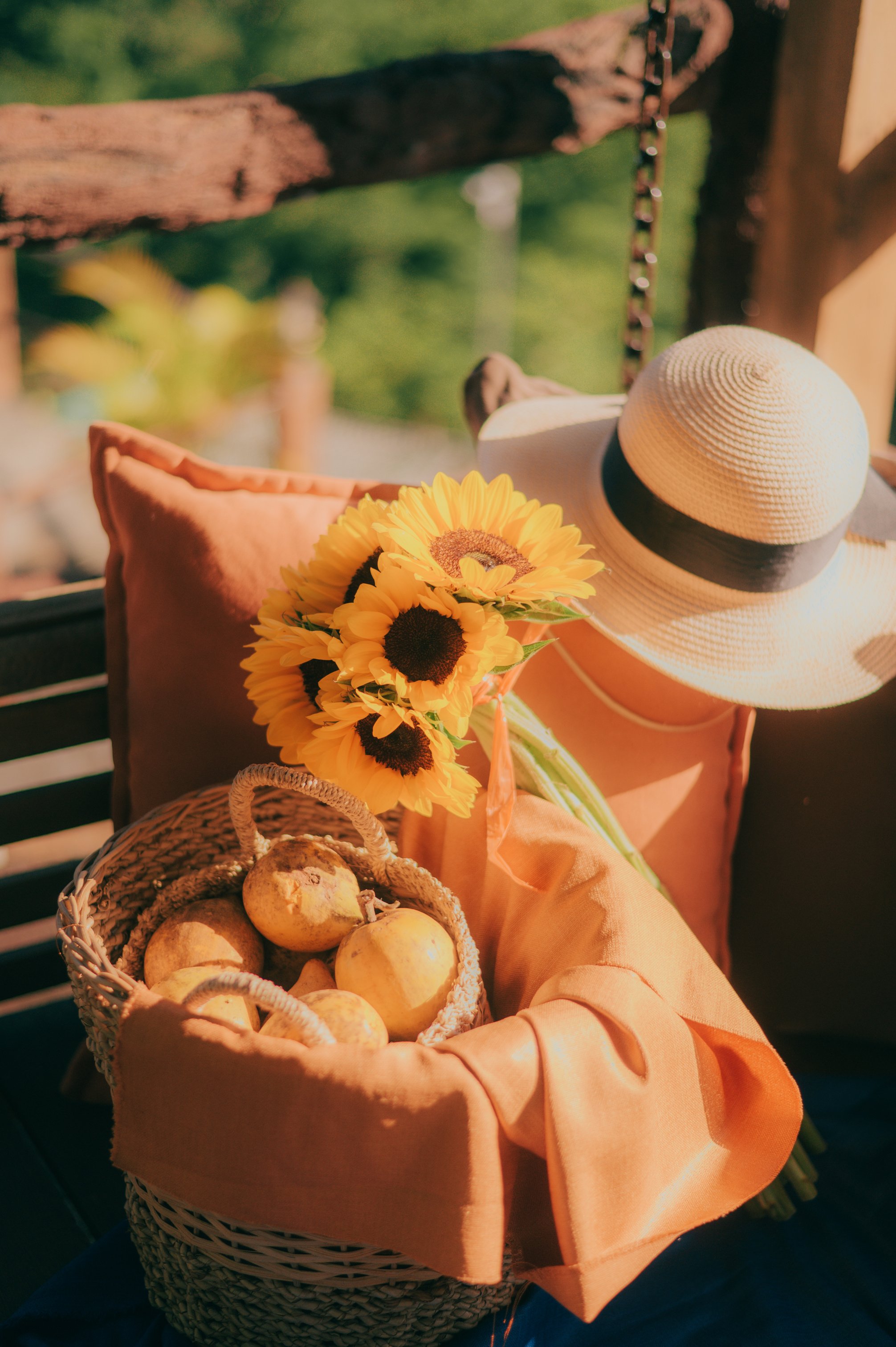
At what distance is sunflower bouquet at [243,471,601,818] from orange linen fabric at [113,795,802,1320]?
198mm

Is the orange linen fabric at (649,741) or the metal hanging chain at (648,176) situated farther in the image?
the metal hanging chain at (648,176)

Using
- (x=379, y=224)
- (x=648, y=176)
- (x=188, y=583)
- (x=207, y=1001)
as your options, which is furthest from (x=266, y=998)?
(x=379, y=224)

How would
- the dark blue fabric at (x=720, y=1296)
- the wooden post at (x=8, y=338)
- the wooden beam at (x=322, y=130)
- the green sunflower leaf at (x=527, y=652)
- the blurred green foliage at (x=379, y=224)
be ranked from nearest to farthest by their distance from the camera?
the green sunflower leaf at (x=527, y=652) < the dark blue fabric at (x=720, y=1296) < the wooden beam at (x=322, y=130) < the wooden post at (x=8, y=338) < the blurred green foliage at (x=379, y=224)

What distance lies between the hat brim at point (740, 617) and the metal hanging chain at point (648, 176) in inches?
13.7

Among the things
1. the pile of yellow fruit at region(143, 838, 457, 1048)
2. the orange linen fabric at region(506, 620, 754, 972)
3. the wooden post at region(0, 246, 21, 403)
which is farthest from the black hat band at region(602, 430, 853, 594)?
the wooden post at region(0, 246, 21, 403)

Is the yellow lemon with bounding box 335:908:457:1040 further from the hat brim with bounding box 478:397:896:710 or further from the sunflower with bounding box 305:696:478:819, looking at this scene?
the hat brim with bounding box 478:397:896:710

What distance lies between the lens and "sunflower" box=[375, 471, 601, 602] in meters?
0.74

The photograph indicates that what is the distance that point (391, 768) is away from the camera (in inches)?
30.7

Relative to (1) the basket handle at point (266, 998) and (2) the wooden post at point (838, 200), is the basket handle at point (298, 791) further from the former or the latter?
(2) the wooden post at point (838, 200)

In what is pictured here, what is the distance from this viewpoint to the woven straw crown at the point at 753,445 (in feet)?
3.15

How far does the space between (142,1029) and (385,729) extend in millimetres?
296

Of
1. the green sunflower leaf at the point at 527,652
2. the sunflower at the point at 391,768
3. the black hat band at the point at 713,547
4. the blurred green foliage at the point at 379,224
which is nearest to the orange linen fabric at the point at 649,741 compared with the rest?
the black hat band at the point at 713,547

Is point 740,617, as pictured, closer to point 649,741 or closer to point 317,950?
point 649,741

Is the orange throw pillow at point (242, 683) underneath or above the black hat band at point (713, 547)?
underneath
